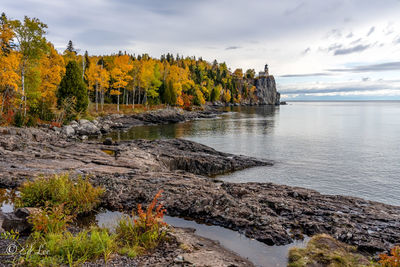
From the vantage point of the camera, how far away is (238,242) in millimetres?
8898

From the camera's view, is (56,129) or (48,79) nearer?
(56,129)

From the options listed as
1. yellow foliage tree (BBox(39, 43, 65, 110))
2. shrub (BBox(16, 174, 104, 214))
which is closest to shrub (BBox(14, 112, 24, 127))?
yellow foliage tree (BBox(39, 43, 65, 110))

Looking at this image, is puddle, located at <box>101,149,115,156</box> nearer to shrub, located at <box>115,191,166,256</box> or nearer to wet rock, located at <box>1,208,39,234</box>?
wet rock, located at <box>1,208,39,234</box>

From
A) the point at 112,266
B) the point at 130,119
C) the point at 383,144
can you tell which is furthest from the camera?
the point at 130,119

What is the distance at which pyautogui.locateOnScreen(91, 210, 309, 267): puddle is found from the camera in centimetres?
795

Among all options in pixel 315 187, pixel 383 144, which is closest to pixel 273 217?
pixel 315 187

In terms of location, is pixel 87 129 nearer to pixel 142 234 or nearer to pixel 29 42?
pixel 29 42

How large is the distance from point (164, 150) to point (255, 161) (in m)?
9.36

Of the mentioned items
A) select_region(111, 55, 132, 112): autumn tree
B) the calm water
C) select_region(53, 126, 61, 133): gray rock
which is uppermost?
select_region(111, 55, 132, 112): autumn tree

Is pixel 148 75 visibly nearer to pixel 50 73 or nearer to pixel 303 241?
pixel 50 73

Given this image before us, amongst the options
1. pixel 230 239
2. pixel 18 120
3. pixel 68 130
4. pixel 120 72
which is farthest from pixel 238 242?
pixel 120 72

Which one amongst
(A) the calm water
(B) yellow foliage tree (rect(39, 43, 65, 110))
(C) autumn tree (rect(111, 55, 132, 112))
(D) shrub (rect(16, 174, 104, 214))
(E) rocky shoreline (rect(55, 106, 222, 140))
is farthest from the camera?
(C) autumn tree (rect(111, 55, 132, 112))

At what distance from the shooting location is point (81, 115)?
152 ft

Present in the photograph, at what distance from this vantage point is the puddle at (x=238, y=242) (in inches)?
313
